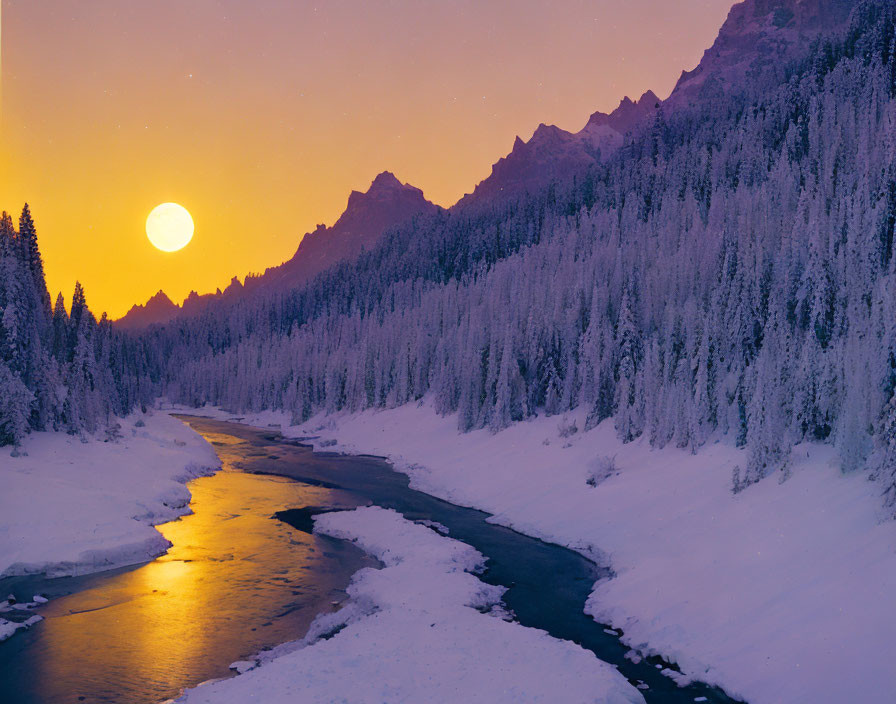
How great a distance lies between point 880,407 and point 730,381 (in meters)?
14.7

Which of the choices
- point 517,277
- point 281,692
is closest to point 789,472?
point 281,692

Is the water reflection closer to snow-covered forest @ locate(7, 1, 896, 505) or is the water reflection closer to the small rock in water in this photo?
the small rock in water

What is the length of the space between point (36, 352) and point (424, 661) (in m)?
44.8

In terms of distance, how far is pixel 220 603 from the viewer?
74.1ft

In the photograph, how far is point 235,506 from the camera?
40.1 m

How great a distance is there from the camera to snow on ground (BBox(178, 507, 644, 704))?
47.3ft

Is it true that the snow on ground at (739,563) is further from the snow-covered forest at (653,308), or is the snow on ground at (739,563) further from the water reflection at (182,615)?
the water reflection at (182,615)

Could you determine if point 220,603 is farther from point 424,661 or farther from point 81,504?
point 81,504

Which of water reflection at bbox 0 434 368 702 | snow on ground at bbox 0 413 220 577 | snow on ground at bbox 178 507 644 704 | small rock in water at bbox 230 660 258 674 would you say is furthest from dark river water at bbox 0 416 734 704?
snow on ground at bbox 178 507 644 704

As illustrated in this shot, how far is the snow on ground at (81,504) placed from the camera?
26.9m

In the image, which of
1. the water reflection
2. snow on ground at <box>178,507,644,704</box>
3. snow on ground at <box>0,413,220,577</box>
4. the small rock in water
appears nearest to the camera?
snow on ground at <box>178,507,644,704</box>

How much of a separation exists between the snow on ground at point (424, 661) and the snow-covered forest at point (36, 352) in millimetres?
30926

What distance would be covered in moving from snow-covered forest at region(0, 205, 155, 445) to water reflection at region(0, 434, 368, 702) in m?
16.1

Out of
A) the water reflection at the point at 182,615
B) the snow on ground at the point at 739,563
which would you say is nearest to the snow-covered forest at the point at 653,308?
the snow on ground at the point at 739,563
